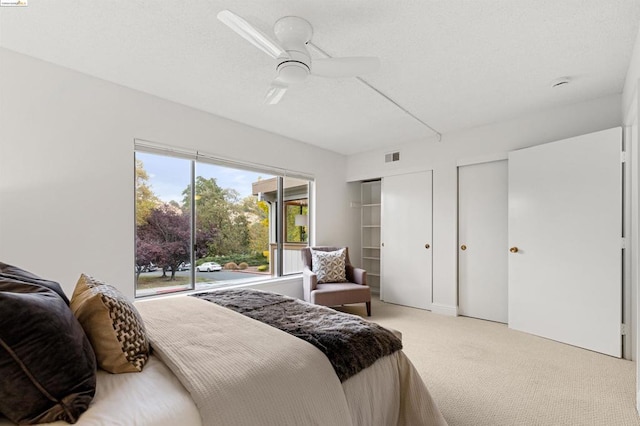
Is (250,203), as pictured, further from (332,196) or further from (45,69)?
(45,69)

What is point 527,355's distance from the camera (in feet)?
9.14

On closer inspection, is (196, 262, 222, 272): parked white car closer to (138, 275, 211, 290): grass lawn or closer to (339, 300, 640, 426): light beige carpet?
(138, 275, 211, 290): grass lawn

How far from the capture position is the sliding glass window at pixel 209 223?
3.23 metres

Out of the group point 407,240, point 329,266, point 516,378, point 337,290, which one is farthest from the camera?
point 407,240

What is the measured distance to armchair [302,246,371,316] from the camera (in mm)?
3859

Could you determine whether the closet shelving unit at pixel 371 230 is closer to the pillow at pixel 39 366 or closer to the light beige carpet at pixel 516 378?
the light beige carpet at pixel 516 378

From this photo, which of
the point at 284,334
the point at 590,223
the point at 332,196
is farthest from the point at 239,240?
the point at 590,223

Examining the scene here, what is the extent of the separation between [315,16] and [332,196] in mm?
3413

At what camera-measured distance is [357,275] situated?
4.34 metres

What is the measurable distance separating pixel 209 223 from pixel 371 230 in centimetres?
305

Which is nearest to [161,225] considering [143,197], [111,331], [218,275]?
[143,197]

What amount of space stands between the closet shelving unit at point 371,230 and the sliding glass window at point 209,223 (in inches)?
56.1

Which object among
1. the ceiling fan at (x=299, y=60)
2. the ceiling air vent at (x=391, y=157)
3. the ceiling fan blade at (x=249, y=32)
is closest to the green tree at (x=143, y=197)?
the ceiling fan at (x=299, y=60)

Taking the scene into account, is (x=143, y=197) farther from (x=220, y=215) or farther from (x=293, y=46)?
(x=293, y=46)
